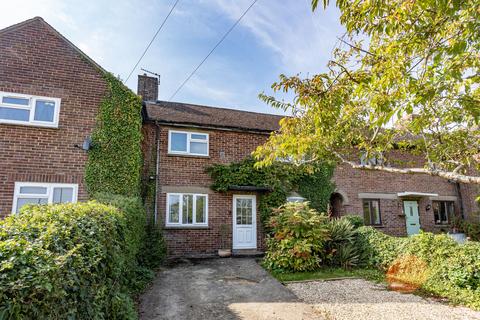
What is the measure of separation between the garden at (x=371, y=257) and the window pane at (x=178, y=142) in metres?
5.17

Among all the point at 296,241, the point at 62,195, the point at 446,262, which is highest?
the point at 62,195

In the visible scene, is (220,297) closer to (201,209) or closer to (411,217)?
(201,209)

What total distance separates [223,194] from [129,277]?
22.3 ft

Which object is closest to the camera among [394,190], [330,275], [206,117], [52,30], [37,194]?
[330,275]

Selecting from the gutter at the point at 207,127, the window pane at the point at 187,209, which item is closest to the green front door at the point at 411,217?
the gutter at the point at 207,127

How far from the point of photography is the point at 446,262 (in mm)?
7215

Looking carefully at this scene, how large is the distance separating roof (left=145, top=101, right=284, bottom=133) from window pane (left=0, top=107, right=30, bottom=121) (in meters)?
4.21

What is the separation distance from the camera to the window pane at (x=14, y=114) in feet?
30.5

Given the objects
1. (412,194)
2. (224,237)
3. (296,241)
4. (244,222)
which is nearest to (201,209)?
(224,237)

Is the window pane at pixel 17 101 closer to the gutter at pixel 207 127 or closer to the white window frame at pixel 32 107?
the white window frame at pixel 32 107

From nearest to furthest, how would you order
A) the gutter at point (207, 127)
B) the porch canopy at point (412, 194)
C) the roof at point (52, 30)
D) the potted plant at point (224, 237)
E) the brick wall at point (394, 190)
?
the roof at point (52, 30) → the potted plant at point (224, 237) → the gutter at point (207, 127) → the brick wall at point (394, 190) → the porch canopy at point (412, 194)

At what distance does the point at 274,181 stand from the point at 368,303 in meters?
7.22

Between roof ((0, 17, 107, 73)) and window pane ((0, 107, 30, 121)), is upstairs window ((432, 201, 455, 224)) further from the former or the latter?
window pane ((0, 107, 30, 121))

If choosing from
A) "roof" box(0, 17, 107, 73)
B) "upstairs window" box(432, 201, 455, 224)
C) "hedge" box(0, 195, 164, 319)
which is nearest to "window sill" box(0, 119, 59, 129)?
"roof" box(0, 17, 107, 73)
